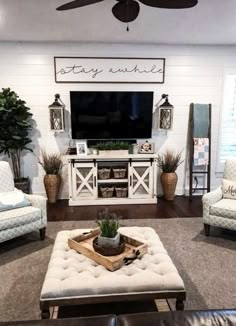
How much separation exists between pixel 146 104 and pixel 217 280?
2.96 metres

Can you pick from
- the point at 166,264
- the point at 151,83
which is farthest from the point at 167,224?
the point at 151,83

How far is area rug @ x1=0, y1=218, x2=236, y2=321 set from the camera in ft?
7.53

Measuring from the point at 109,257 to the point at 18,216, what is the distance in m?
1.37

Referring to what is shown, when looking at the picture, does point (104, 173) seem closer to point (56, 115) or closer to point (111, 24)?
point (56, 115)

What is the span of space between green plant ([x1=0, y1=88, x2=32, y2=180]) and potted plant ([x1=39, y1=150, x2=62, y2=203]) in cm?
48

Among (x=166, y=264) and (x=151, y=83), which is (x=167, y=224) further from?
(x=151, y=83)

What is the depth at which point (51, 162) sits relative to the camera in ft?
15.1

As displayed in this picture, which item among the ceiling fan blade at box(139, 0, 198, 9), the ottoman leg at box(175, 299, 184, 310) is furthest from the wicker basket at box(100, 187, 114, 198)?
the ceiling fan blade at box(139, 0, 198, 9)

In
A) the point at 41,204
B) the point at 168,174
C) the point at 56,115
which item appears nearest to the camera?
the point at 41,204

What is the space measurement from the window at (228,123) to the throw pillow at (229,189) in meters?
1.52

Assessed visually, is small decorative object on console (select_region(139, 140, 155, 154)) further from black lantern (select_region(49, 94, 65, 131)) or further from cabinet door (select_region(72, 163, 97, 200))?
black lantern (select_region(49, 94, 65, 131))

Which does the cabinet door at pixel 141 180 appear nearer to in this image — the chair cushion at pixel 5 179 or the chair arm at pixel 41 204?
the chair arm at pixel 41 204

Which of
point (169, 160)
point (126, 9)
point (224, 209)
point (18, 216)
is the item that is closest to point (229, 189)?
point (224, 209)

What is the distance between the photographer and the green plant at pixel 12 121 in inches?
167
